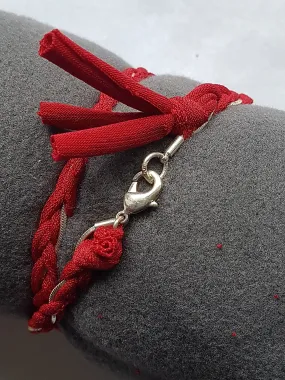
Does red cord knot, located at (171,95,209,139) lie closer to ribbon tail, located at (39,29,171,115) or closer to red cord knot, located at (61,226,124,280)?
ribbon tail, located at (39,29,171,115)

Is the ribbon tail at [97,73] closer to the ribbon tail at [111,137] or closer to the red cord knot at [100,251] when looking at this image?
the ribbon tail at [111,137]

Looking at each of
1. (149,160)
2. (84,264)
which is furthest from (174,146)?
→ (84,264)

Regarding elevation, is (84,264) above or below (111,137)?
below

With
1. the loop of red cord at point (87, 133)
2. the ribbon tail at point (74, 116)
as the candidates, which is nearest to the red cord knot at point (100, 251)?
the loop of red cord at point (87, 133)

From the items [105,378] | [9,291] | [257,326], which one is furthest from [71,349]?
[257,326]

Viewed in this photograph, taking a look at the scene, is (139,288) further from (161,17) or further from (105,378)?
(161,17)

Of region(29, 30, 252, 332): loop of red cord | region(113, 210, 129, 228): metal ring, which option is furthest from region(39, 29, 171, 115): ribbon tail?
region(113, 210, 129, 228): metal ring

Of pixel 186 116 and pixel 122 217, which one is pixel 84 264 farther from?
pixel 186 116
